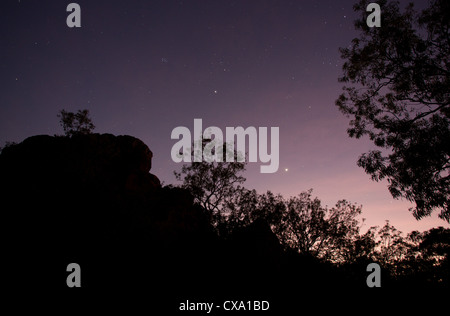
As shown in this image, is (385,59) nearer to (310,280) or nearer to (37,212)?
(310,280)

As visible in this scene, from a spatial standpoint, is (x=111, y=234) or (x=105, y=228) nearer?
(x=111, y=234)

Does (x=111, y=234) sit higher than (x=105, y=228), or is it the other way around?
(x=105, y=228)

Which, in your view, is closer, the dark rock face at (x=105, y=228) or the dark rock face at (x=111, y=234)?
the dark rock face at (x=111, y=234)

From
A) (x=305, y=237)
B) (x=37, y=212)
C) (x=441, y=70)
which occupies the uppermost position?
(x=441, y=70)

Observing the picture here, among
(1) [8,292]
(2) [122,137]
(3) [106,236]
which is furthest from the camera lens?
(2) [122,137]

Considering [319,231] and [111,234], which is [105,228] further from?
[319,231]

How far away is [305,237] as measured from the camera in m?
32.7

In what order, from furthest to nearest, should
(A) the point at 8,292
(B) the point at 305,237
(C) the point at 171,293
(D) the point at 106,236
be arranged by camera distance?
(B) the point at 305,237 → (D) the point at 106,236 → (C) the point at 171,293 → (A) the point at 8,292

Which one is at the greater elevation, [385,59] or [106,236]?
[385,59]

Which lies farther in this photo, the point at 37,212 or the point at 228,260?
the point at 37,212

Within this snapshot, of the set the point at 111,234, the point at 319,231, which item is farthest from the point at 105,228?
the point at 319,231


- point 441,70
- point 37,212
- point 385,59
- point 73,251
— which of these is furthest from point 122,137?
point 441,70

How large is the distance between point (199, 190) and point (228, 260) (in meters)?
14.1

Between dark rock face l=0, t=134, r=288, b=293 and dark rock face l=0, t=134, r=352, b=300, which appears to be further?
dark rock face l=0, t=134, r=288, b=293
